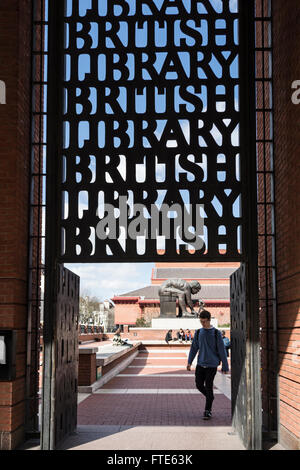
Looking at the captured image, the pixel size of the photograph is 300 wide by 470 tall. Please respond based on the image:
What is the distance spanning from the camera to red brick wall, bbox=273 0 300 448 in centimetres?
681

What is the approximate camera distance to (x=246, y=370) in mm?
7270

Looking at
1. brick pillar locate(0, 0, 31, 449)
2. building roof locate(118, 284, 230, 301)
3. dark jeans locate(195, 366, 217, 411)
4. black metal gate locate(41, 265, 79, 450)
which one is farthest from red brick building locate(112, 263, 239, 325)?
brick pillar locate(0, 0, 31, 449)

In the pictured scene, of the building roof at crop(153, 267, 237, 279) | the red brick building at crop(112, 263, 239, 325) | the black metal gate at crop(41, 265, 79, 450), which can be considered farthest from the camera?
the building roof at crop(153, 267, 237, 279)

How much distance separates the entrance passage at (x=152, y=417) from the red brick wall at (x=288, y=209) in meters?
1.00

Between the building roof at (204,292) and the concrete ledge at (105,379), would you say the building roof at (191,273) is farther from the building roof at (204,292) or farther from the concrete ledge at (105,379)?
the concrete ledge at (105,379)

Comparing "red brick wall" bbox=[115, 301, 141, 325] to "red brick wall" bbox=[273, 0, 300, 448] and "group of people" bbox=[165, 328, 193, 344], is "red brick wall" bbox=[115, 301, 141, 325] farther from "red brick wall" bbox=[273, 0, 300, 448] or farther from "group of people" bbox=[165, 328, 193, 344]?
"red brick wall" bbox=[273, 0, 300, 448]

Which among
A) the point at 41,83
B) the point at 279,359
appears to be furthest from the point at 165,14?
the point at 279,359

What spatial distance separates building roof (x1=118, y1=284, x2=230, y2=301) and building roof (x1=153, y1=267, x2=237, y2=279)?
2.31 metres

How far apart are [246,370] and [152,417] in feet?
9.32

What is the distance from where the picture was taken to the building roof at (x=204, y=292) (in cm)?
6444

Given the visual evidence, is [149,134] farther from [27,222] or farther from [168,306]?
[168,306]

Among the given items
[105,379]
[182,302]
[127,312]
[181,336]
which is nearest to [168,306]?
[182,302]

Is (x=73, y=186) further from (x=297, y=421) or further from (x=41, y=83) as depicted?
(x=297, y=421)

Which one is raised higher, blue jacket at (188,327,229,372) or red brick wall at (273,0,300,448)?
red brick wall at (273,0,300,448)
